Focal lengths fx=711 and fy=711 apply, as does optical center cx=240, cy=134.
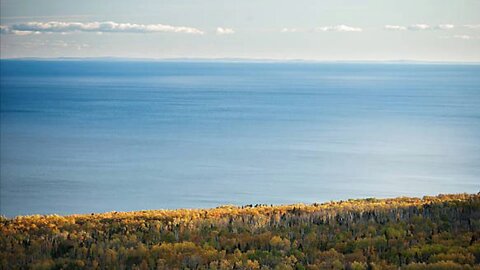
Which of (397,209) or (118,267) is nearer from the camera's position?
(118,267)

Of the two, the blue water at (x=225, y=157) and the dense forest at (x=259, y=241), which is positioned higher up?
the blue water at (x=225, y=157)

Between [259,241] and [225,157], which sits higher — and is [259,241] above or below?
below

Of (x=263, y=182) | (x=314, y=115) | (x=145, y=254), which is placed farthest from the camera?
(x=314, y=115)

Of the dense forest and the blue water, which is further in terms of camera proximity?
the blue water

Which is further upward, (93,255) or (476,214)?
(476,214)

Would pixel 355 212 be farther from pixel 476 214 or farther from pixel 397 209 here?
pixel 476 214

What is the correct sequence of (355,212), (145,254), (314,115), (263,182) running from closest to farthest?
(145,254) < (355,212) < (263,182) < (314,115)

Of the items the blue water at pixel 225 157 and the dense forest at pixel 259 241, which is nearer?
the dense forest at pixel 259 241

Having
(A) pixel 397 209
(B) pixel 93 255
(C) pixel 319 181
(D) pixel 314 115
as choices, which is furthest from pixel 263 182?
(D) pixel 314 115
